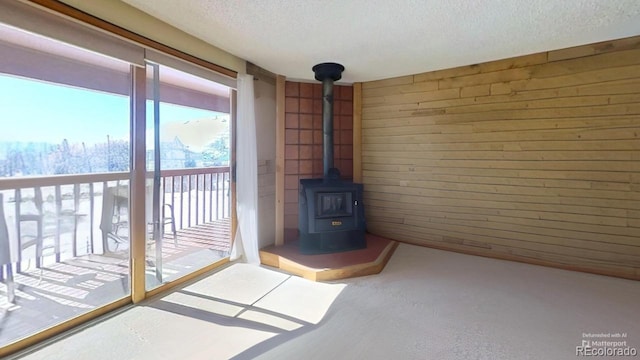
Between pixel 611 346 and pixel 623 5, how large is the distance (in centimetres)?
229

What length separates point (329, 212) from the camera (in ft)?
10.5

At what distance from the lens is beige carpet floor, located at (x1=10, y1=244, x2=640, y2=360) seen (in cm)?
170

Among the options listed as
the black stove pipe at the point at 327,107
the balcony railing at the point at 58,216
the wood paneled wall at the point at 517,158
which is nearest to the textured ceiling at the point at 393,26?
the black stove pipe at the point at 327,107

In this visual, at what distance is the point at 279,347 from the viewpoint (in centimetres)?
171

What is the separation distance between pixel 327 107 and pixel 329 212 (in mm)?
1230

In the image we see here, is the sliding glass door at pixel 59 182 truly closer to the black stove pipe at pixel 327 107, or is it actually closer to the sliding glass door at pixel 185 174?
the sliding glass door at pixel 185 174

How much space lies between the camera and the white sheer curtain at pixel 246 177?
3041 mm

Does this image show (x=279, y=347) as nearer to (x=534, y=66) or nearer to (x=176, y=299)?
(x=176, y=299)

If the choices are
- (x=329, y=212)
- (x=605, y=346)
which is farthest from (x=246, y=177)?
(x=605, y=346)

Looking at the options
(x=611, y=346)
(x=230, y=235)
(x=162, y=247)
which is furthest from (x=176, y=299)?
(x=611, y=346)

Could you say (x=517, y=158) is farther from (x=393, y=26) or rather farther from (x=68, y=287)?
(x=68, y=287)

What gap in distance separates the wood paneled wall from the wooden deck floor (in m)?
2.66

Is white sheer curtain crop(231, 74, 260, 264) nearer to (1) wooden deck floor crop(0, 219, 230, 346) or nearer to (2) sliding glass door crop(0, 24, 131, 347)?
(1) wooden deck floor crop(0, 219, 230, 346)

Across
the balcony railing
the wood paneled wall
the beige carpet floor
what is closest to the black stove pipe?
the wood paneled wall
